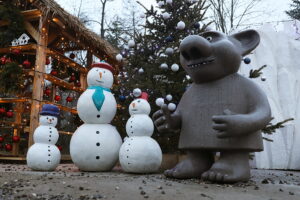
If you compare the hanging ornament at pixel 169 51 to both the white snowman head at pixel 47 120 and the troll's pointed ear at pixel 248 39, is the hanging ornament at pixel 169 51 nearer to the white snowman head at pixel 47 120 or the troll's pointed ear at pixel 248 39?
the troll's pointed ear at pixel 248 39

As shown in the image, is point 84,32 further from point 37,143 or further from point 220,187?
point 220,187

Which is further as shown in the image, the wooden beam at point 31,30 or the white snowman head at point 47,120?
the wooden beam at point 31,30

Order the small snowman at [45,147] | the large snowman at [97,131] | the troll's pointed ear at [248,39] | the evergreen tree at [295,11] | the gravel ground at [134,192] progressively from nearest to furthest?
the gravel ground at [134,192], the troll's pointed ear at [248,39], the large snowman at [97,131], the small snowman at [45,147], the evergreen tree at [295,11]

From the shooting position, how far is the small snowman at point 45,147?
421cm

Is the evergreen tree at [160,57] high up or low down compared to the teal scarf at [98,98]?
up

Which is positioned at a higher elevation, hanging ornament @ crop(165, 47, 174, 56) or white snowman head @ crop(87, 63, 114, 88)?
hanging ornament @ crop(165, 47, 174, 56)

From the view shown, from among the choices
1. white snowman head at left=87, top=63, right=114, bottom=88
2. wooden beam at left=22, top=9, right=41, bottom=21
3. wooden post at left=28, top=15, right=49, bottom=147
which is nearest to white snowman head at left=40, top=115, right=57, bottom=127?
white snowman head at left=87, top=63, right=114, bottom=88

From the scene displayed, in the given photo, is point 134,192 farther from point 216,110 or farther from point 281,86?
point 281,86

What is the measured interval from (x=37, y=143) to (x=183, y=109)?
214 cm

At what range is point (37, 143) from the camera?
437 cm

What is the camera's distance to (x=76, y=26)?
22.8ft

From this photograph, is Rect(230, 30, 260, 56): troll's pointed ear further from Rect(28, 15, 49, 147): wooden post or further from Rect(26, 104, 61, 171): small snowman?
Rect(28, 15, 49, 147): wooden post

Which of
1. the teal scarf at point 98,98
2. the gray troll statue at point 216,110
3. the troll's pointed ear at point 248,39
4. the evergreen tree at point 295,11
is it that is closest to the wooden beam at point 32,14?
the teal scarf at point 98,98

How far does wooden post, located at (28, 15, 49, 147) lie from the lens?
6.54 m
